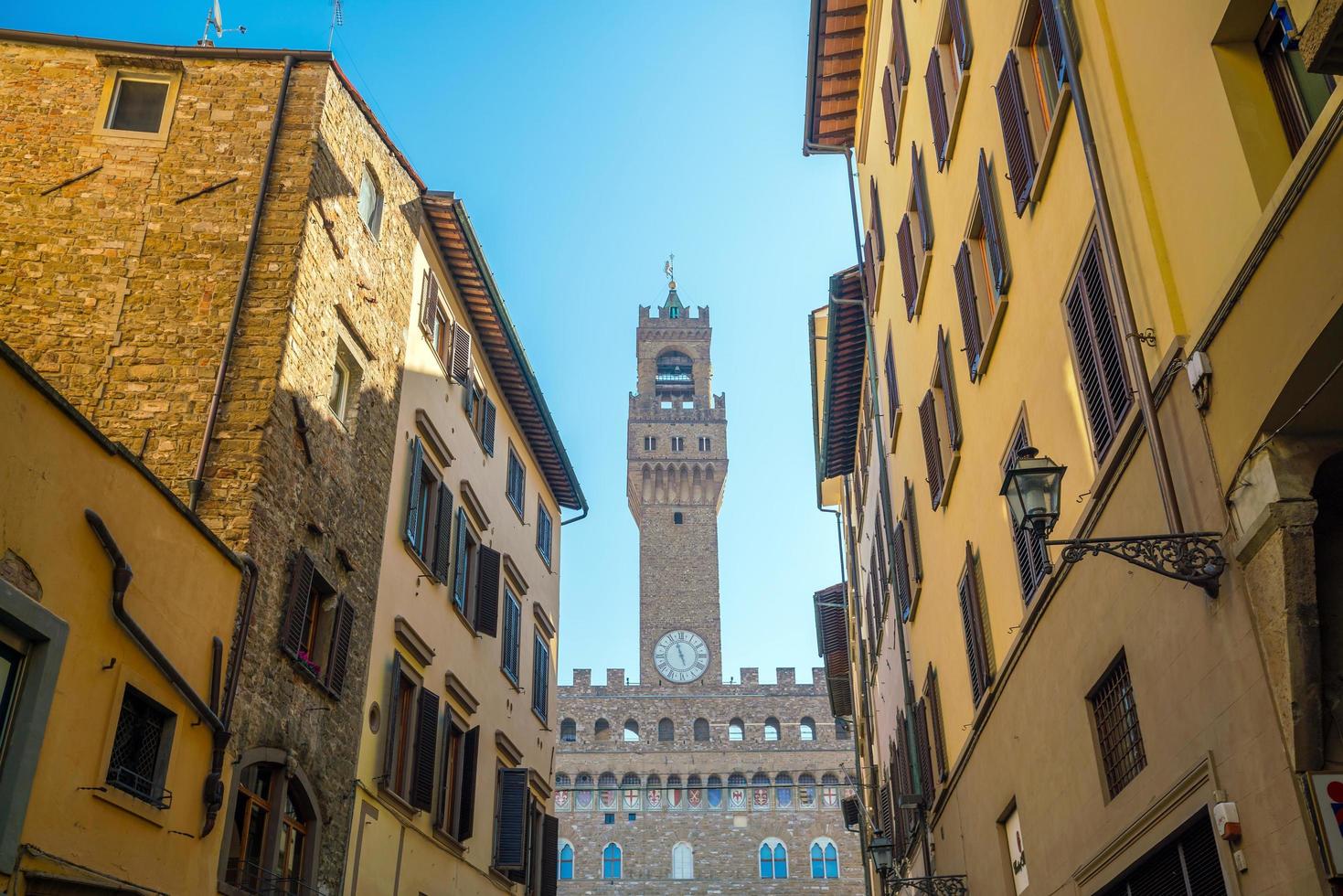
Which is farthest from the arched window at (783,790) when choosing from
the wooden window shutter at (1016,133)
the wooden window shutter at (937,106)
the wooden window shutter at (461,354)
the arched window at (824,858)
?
the wooden window shutter at (1016,133)

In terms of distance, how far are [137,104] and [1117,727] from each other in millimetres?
11579

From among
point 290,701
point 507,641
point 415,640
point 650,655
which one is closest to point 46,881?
point 290,701

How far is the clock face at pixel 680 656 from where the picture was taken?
204ft

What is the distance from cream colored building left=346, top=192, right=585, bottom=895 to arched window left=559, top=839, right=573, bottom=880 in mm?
33111

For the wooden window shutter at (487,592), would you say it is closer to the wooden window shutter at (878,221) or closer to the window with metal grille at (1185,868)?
the wooden window shutter at (878,221)

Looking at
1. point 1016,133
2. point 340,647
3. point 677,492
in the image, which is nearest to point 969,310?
point 1016,133

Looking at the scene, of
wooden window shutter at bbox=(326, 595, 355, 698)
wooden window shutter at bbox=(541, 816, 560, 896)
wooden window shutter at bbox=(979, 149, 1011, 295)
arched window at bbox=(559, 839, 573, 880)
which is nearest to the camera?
wooden window shutter at bbox=(979, 149, 1011, 295)

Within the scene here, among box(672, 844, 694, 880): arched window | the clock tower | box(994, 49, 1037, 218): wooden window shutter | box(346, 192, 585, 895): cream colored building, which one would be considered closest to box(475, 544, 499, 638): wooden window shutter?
box(346, 192, 585, 895): cream colored building

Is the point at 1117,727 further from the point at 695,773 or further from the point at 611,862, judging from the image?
the point at 695,773

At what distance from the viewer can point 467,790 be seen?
1630 centimetres

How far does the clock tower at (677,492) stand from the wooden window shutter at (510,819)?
1692 inches

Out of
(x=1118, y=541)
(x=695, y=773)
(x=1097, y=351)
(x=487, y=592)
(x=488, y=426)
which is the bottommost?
(x=1118, y=541)

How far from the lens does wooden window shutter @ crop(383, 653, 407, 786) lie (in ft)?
44.4

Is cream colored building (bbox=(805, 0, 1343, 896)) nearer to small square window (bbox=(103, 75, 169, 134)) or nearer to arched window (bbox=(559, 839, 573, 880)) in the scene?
small square window (bbox=(103, 75, 169, 134))
